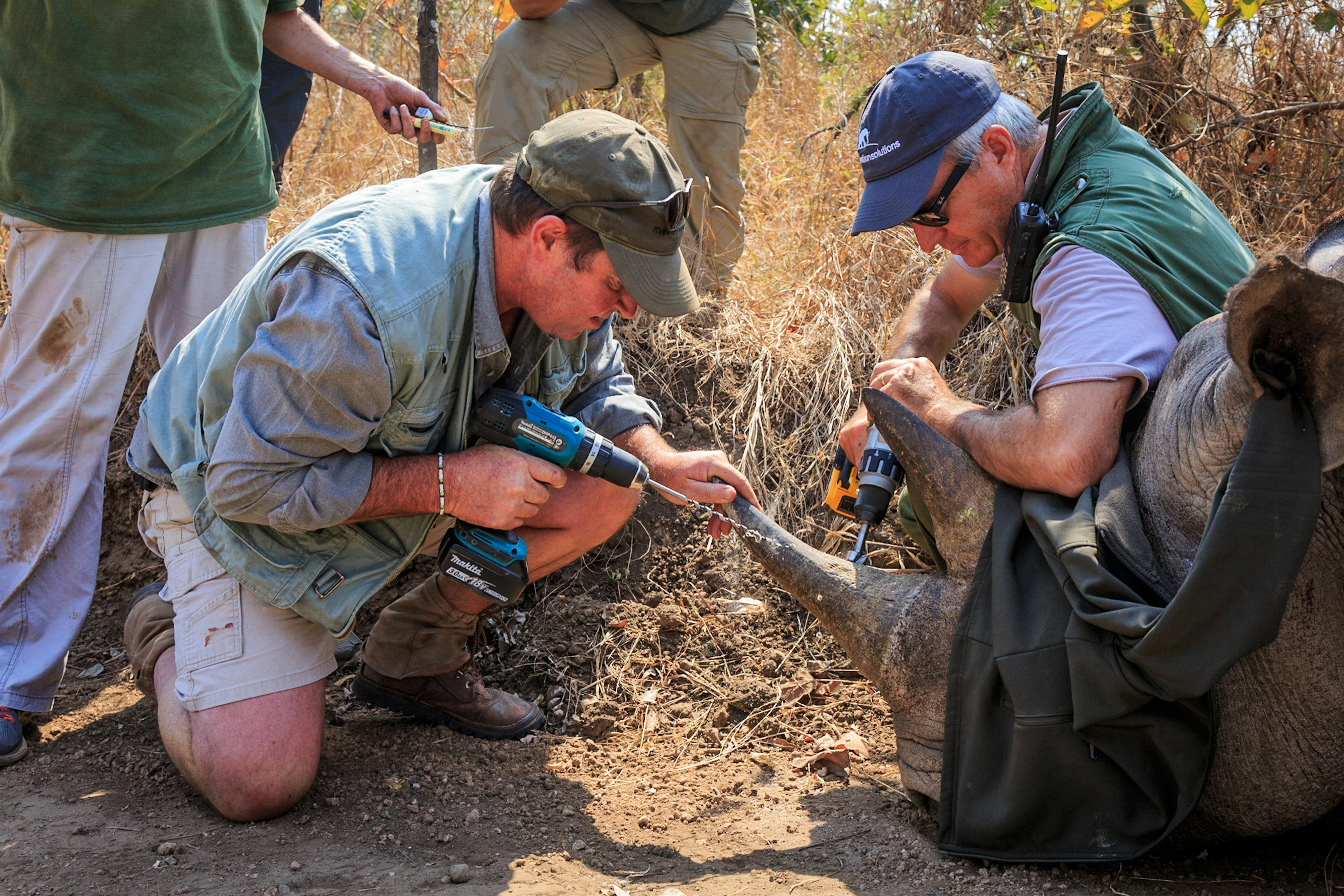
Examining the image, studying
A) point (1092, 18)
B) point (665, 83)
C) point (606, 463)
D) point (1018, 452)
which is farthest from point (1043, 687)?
point (665, 83)

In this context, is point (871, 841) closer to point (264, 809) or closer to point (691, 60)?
point (264, 809)

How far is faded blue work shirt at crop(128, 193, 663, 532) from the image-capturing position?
7.91 ft

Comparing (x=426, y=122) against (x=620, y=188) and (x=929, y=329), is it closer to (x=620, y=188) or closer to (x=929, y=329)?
(x=620, y=188)

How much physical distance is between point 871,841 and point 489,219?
6.04 feet

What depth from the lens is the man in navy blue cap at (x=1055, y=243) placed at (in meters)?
2.40

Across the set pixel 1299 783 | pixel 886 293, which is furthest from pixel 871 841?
pixel 886 293

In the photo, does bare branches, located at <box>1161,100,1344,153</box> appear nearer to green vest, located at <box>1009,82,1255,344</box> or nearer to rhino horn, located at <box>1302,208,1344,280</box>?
green vest, located at <box>1009,82,1255,344</box>

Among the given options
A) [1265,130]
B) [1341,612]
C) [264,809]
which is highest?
[1265,130]

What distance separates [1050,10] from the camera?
4332mm

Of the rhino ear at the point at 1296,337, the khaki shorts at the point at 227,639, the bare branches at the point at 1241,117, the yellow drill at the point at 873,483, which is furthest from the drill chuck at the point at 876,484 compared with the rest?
the bare branches at the point at 1241,117

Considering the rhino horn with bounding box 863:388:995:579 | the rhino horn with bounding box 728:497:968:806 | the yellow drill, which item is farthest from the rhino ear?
the yellow drill

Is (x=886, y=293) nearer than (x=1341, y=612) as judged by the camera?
No

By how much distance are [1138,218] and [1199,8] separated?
5.82ft

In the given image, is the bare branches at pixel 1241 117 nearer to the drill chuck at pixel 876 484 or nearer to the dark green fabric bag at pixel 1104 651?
the drill chuck at pixel 876 484
